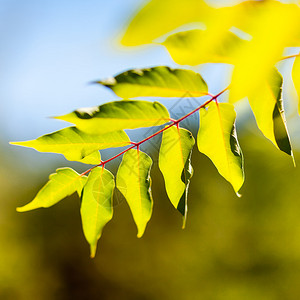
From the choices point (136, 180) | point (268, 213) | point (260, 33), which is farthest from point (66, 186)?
point (268, 213)

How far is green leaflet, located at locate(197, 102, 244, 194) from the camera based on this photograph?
88cm

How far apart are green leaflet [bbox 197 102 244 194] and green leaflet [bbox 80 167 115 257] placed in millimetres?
312

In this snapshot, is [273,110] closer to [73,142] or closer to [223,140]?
[223,140]

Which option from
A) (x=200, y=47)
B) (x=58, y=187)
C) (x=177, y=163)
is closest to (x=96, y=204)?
(x=58, y=187)

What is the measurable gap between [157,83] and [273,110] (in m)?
0.29

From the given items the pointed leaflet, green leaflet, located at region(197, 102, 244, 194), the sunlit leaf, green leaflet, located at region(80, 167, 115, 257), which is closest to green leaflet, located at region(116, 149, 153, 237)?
green leaflet, located at region(80, 167, 115, 257)

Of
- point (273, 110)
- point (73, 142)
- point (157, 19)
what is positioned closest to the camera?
point (157, 19)

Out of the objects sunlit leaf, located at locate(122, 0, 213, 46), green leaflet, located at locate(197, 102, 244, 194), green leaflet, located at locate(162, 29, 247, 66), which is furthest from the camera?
green leaflet, located at locate(197, 102, 244, 194)

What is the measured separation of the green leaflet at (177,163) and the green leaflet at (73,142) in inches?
5.1

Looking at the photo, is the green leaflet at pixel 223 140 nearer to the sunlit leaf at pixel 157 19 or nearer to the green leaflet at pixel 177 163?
the green leaflet at pixel 177 163

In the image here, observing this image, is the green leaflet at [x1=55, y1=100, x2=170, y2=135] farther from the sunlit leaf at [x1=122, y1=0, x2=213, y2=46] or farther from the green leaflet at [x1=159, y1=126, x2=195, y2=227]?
the sunlit leaf at [x1=122, y1=0, x2=213, y2=46]

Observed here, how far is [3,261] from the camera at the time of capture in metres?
10.9

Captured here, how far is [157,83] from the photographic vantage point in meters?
0.78

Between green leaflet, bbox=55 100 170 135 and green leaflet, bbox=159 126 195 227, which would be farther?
green leaflet, bbox=159 126 195 227
